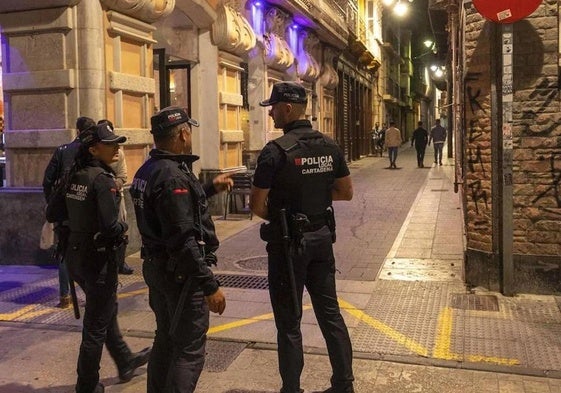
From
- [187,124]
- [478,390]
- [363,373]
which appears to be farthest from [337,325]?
[187,124]

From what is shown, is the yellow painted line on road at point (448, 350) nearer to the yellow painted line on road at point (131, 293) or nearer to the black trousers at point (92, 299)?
the black trousers at point (92, 299)

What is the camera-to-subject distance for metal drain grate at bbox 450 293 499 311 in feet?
20.0

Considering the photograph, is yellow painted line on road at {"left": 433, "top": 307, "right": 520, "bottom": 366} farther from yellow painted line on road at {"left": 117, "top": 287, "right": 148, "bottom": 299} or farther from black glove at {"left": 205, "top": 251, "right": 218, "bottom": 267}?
yellow painted line on road at {"left": 117, "top": 287, "right": 148, "bottom": 299}

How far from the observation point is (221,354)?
5.07m

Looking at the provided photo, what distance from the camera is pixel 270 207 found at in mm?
3994

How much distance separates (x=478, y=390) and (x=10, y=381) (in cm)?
327

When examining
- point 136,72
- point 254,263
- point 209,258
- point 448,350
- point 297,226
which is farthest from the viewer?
point 136,72

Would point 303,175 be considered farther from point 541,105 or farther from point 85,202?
point 541,105

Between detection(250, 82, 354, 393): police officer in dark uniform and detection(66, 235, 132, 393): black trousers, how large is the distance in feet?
3.44

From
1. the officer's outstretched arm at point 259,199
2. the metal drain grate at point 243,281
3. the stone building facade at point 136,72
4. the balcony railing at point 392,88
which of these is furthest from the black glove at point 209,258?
the balcony railing at point 392,88

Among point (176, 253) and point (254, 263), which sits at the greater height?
point (176, 253)

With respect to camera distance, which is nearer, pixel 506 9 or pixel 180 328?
pixel 180 328

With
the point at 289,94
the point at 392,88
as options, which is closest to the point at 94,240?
the point at 289,94

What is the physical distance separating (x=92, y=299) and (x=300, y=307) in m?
1.33
